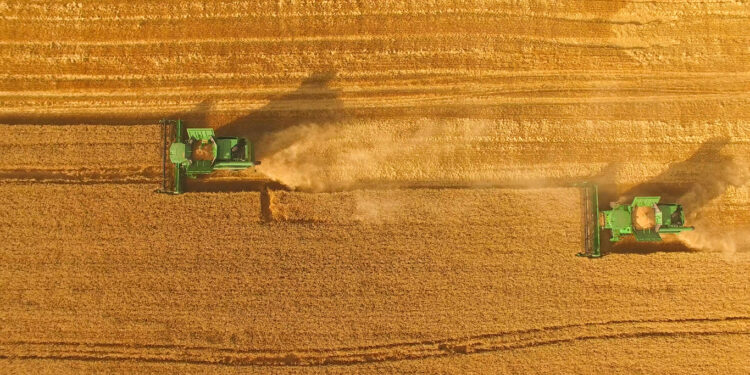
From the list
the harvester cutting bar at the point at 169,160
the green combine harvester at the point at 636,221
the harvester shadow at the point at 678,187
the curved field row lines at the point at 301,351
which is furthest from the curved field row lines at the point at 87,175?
the harvester shadow at the point at 678,187

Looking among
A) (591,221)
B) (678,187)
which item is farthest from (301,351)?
(678,187)

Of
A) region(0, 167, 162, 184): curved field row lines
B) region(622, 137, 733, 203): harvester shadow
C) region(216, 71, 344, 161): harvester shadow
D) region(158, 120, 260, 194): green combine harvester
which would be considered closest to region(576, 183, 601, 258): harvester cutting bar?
region(622, 137, 733, 203): harvester shadow

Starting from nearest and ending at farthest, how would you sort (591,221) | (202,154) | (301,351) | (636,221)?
1. (636,221)
2. (202,154)
3. (301,351)
4. (591,221)

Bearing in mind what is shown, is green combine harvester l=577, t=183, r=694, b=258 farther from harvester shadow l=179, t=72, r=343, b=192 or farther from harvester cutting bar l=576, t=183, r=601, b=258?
harvester shadow l=179, t=72, r=343, b=192

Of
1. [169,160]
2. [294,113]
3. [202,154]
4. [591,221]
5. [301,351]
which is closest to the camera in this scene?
[202,154]

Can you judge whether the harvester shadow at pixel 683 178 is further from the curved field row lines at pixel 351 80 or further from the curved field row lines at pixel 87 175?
the curved field row lines at pixel 87 175

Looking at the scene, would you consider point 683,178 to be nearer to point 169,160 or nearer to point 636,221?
point 636,221
